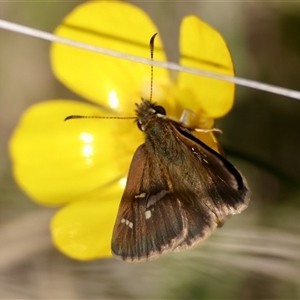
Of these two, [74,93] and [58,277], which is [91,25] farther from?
[58,277]

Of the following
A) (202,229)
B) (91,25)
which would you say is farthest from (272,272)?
(91,25)

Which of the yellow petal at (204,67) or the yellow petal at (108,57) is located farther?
the yellow petal at (108,57)

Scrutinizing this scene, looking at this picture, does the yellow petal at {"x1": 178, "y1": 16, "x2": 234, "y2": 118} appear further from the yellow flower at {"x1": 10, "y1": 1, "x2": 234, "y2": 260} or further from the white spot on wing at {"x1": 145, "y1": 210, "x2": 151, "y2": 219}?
the white spot on wing at {"x1": 145, "y1": 210, "x2": 151, "y2": 219}

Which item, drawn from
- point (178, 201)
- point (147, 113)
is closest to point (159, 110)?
point (147, 113)

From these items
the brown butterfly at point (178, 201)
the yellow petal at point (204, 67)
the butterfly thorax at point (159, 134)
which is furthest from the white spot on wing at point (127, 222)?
the yellow petal at point (204, 67)

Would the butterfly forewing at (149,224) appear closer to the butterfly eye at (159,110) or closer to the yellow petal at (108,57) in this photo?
the butterfly eye at (159,110)

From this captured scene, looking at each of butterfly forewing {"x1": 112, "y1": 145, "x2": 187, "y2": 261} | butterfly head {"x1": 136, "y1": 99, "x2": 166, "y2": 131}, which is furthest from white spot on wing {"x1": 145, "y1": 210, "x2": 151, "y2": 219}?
butterfly head {"x1": 136, "y1": 99, "x2": 166, "y2": 131}

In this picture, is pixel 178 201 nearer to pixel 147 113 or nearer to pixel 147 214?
pixel 147 214
